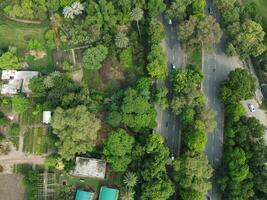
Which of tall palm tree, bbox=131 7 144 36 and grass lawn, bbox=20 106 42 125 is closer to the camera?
grass lawn, bbox=20 106 42 125

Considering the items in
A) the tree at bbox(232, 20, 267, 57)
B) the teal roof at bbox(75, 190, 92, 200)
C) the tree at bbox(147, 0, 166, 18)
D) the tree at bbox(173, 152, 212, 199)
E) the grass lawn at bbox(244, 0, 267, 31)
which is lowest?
the teal roof at bbox(75, 190, 92, 200)

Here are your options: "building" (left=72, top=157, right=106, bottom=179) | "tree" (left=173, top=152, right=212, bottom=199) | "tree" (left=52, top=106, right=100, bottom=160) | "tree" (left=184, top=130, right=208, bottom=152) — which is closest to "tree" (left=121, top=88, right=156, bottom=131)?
"tree" (left=52, top=106, right=100, bottom=160)

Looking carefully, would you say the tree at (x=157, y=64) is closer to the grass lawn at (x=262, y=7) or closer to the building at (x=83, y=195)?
the grass lawn at (x=262, y=7)

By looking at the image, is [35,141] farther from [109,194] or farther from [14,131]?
[109,194]

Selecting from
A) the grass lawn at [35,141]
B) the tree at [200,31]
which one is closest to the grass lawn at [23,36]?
the grass lawn at [35,141]

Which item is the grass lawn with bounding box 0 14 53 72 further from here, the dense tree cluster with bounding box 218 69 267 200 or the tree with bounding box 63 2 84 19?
the dense tree cluster with bounding box 218 69 267 200

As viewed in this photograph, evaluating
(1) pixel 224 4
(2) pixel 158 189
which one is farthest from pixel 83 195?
(1) pixel 224 4
